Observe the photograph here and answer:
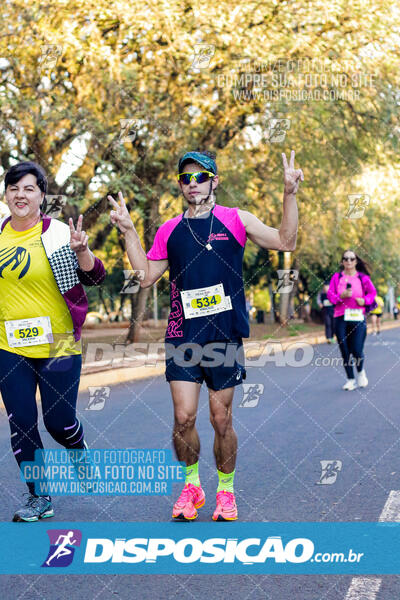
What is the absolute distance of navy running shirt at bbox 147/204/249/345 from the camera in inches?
183

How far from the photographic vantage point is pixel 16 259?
4750 mm

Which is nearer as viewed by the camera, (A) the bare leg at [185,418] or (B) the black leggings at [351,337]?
(A) the bare leg at [185,418]

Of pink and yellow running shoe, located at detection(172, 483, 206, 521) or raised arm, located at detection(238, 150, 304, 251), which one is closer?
raised arm, located at detection(238, 150, 304, 251)

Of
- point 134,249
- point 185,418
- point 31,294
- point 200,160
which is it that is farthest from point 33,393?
point 200,160

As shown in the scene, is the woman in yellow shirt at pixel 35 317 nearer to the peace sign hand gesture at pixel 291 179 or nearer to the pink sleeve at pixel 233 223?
the pink sleeve at pixel 233 223

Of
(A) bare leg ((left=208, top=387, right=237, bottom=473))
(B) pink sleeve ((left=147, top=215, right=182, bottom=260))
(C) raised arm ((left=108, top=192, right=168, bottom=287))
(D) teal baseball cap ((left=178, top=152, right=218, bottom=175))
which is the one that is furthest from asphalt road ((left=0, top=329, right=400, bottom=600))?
(D) teal baseball cap ((left=178, top=152, right=218, bottom=175))

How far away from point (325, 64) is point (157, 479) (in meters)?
12.5

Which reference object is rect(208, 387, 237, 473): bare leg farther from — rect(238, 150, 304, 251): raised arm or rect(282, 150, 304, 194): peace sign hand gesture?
rect(282, 150, 304, 194): peace sign hand gesture

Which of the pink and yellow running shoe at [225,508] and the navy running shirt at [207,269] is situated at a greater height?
the navy running shirt at [207,269]

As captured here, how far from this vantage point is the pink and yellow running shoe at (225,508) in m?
4.68

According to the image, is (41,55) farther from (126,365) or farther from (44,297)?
(44,297)

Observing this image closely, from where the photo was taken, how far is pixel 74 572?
3.92 m

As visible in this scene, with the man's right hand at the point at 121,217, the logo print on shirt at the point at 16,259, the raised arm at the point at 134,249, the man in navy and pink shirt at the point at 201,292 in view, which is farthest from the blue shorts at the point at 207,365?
the logo print on shirt at the point at 16,259

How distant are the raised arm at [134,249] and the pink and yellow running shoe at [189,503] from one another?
47.3 inches
